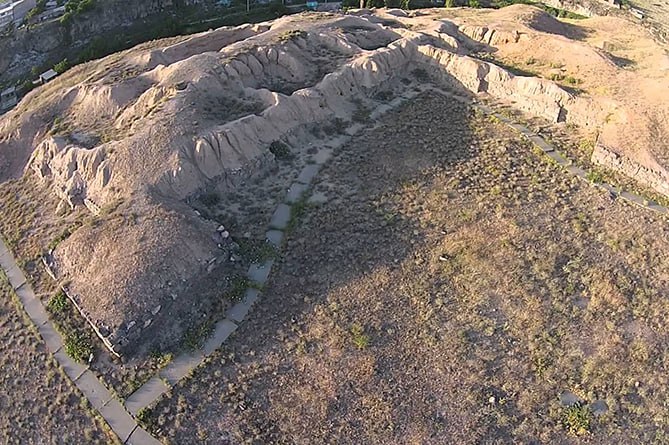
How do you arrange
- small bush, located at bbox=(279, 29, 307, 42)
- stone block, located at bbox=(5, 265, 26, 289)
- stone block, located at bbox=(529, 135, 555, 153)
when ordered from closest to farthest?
1. stone block, located at bbox=(5, 265, 26, 289)
2. stone block, located at bbox=(529, 135, 555, 153)
3. small bush, located at bbox=(279, 29, 307, 42)

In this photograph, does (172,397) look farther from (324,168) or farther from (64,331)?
(324,168)

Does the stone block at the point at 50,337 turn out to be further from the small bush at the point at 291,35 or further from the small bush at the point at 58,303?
the small bush at the point at 291,35

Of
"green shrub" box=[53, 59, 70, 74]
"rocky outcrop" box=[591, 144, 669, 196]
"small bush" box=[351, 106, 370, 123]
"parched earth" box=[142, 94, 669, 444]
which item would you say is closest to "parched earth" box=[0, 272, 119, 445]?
"parched earth" box=[142, 94, 669, 444]

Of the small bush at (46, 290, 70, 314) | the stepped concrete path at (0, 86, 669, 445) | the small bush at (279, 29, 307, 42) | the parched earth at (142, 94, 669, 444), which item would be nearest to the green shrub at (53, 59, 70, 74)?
the small bush at (279, 29, 307, 42)

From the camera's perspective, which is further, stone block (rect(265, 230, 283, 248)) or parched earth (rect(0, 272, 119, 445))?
stone block (rect(265, 230, 283, 248))

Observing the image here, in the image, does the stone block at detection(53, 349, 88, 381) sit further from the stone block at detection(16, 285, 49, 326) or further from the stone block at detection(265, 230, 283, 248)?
the stone block at detection(265, 230, 283, 248)

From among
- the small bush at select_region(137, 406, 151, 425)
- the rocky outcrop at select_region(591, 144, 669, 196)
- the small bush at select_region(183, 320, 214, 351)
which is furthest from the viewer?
the rocky outcrop at select_region(591, 144, 669, 196)

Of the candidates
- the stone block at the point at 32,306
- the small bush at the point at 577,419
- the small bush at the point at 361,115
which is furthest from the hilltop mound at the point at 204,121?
the small bush at the point at 577,419

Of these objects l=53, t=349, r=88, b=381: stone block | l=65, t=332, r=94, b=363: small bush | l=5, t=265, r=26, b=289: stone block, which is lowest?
l=53, t=349, r=88, b=381: stone block

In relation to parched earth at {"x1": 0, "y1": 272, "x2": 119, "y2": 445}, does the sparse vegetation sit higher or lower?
higher
